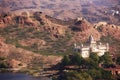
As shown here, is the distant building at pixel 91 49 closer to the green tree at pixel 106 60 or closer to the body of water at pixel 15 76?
the green tree at pixel 106 60

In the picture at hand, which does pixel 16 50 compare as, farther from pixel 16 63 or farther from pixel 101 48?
pixel 101 48

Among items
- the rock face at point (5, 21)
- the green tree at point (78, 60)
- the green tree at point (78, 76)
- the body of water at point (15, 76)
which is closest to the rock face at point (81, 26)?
the rock face at point (5, 21)

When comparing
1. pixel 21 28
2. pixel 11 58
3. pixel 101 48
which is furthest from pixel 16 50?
pixel 101 48

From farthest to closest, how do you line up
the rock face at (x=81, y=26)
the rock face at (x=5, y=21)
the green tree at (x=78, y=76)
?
the rock face at (x=5, y=21)
the rock face at (x=81, y=26)
the green tree at (x=78, y=76)

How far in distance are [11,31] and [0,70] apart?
124 feet

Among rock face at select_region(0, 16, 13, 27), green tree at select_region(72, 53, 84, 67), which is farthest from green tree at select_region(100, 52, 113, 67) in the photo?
rock face at select_region(0, 16, 13, 27)

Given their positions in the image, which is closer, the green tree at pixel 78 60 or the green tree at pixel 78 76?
the green tree at pixel 78 76

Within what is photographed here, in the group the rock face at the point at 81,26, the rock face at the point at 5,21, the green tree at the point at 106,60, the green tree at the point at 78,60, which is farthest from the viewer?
the rock face at the point at 5,21

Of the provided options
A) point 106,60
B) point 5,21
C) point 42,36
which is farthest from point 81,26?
point 106,60

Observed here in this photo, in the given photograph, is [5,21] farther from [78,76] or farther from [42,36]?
[78,76]

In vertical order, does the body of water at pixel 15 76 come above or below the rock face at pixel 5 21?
below

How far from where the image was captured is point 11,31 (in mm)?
174000

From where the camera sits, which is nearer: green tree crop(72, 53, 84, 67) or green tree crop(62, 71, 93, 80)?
green tree crop(62, 71, 93, 80)

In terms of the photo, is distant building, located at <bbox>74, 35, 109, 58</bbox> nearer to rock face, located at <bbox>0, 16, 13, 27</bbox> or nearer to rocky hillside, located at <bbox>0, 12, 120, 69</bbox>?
rocky hillside, located at <bbox>0, 12, 120, 69</bbox>
